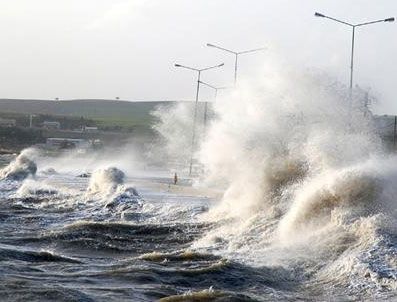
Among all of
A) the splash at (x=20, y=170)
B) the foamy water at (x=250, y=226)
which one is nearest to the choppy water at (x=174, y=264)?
the foamy water at (x=250, y=226)

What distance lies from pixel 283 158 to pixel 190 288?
40.2ft

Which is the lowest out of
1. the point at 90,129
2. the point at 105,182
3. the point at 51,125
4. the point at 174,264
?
the point at 174,264

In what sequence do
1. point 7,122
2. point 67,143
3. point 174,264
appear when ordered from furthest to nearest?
point 7,122
point 67,143
point 174,264

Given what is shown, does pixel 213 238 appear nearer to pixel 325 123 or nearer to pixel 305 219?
pixel 305 219

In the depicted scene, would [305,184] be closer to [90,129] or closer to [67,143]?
[67,143]

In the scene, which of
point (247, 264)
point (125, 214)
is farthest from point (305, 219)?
point (125, 214)

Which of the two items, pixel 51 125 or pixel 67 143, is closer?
pixel 67 143

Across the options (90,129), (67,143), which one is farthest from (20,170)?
(90,129)

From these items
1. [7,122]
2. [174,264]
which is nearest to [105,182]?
[174,264]

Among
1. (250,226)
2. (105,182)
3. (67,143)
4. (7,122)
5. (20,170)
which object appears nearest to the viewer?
(250,226)

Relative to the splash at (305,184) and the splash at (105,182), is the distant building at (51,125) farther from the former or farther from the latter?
the splash at (305,184)

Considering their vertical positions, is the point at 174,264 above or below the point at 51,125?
below

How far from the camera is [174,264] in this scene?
639 inches

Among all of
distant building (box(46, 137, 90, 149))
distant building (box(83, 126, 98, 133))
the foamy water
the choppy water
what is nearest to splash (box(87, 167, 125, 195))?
the foamy water
